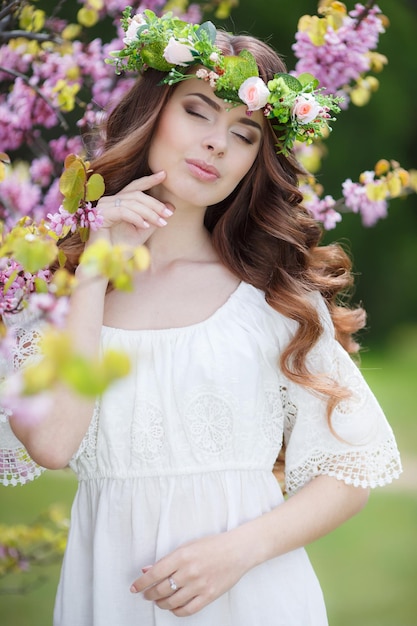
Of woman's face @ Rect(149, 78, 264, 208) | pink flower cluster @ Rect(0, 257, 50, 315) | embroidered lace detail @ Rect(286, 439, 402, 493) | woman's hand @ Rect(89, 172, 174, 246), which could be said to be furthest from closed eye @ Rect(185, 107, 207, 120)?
embroidered lace detail @ Rect(286, 439, 402, 493)

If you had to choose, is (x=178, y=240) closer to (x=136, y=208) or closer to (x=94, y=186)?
(x=136, y=208)

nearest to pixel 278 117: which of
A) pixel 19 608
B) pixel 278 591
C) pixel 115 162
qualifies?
pixel 115 162

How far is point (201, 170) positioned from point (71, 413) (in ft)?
1.87

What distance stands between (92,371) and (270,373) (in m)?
1.16

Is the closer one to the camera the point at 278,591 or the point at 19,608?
the point at 278,591

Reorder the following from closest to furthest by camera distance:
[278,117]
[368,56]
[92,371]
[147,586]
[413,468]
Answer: [92,371] → [147,586] → [278,117] → [368,56] → [413,468]

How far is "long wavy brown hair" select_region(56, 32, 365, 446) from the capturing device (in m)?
1.91

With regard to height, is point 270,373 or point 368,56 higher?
point 368,56

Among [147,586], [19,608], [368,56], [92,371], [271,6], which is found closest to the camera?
[92,371]

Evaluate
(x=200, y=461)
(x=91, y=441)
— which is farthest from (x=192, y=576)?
(x=91, y=441)

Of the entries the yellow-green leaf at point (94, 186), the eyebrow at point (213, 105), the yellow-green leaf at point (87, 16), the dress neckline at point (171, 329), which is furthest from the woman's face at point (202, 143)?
the yellow-green leaf at point (87, 16)

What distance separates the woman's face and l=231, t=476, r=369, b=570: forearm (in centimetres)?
66

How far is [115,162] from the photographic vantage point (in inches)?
77.0

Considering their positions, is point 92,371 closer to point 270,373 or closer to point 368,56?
point 270,373
